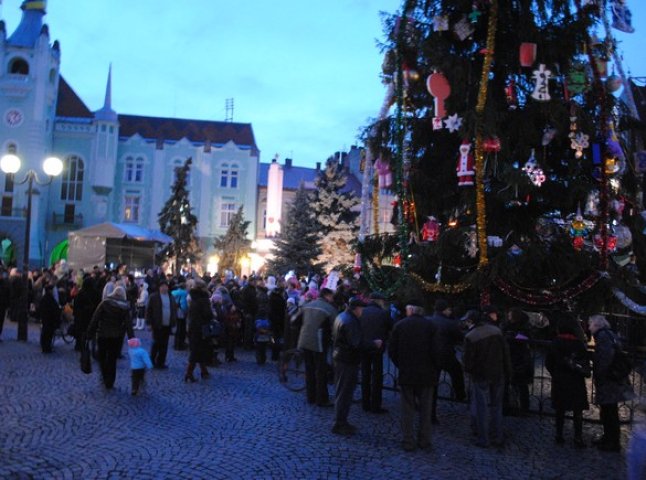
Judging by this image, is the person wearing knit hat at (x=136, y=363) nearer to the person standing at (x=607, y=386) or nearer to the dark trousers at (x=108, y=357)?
the dark trousers at (x=108, y=357)

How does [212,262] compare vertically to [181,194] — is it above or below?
below

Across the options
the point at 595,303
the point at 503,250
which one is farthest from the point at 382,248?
the point at 595,303

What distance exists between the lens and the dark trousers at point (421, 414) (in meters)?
7.89

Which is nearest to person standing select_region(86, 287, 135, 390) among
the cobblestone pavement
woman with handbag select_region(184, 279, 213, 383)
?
the cobblestone pavement

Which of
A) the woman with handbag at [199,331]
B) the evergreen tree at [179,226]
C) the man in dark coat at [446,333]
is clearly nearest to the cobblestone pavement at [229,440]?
the woman with handbag at [199,331]

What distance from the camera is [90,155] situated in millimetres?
49906

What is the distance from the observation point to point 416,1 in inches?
508

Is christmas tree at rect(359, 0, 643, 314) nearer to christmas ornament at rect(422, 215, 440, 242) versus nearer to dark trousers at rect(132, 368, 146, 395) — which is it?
christmas ornament at rect(422, 215, 440, 242)

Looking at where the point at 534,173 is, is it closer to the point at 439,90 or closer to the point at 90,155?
the point at 439,90

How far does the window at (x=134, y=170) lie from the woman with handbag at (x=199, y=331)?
140ft

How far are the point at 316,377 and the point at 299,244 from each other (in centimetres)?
2510

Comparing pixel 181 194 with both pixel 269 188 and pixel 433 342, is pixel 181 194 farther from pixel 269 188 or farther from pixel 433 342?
pixel 433 342

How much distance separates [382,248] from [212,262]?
37082 millimetres

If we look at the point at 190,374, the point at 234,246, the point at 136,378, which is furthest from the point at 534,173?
the point at 234,246
